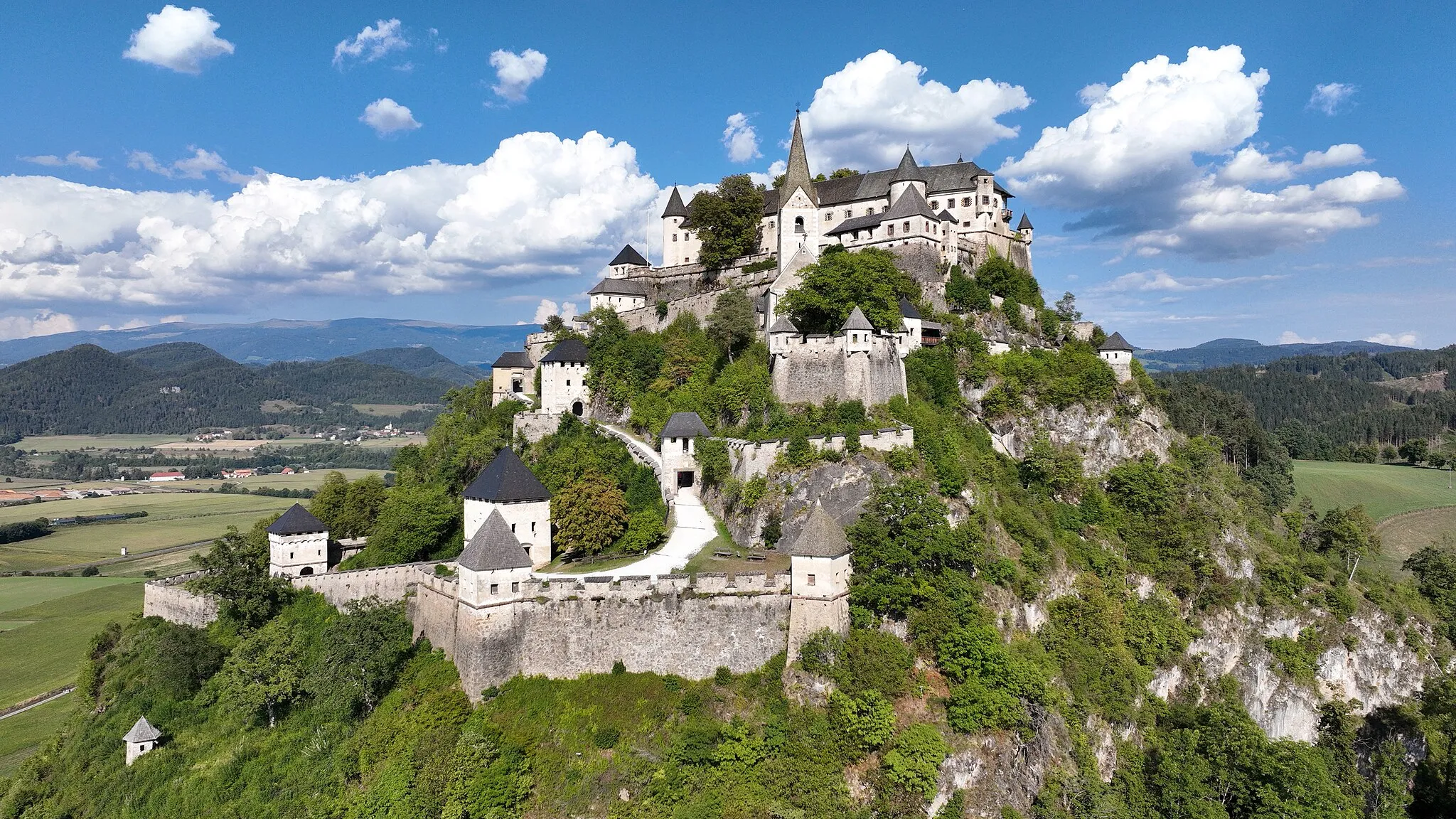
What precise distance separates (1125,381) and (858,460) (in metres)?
29.1

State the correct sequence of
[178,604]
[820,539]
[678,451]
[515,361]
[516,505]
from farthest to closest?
[515,361] → [678,451] → [178,604] → [516,505] → [820,539]

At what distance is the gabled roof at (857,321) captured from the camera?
41.8 meters

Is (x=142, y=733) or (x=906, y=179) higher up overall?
(x=906, y=179)

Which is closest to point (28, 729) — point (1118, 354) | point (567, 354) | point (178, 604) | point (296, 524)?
point (178, 604)

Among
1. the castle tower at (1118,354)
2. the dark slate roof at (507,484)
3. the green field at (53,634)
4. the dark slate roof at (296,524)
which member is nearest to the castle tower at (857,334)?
the dark slate roof at (507,484)

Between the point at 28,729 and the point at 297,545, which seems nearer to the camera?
the point at 297,545

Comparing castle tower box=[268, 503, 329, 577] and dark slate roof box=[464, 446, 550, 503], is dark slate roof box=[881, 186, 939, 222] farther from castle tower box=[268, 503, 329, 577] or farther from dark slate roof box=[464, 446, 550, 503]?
castle tower box=[268, 503, 329, 577]

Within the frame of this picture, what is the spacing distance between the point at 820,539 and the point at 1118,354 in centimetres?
4009

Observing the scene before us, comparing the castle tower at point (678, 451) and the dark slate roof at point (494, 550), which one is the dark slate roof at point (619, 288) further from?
the dark slate roof at point (494, 550)

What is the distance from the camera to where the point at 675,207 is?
6762 centimetres

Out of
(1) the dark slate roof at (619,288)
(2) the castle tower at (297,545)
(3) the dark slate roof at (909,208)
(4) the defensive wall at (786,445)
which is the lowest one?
(2) the castle tower at (297,545)

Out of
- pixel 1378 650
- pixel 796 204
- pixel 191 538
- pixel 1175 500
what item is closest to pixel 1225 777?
pixel 1175 500

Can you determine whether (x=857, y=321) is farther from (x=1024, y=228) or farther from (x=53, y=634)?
(x=53, y=634)

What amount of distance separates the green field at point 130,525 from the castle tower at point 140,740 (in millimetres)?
69905
